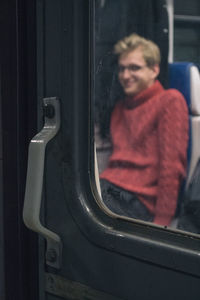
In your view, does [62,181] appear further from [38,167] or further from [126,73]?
[126,73]

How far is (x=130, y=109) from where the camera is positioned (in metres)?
2.38

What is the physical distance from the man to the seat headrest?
22 cm

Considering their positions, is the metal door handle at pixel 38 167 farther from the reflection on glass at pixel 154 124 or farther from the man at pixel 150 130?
the man at pixel 150 130

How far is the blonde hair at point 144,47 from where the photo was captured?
2.31 m

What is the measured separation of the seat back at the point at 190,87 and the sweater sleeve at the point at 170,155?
0.47ft

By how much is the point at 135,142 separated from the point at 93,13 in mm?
1299

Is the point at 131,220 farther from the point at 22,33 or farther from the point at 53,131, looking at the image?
the point at 22,33

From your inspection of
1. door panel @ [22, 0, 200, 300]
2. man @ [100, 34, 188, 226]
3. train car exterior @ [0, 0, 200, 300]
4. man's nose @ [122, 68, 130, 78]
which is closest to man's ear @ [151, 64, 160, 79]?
man @ [100, 34, 188, 226]

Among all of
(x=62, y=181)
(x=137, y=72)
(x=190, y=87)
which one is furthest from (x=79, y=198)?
(x=190, y=87)

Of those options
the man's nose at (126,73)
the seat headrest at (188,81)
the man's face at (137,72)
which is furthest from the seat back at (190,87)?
the man's nose at (126,73)

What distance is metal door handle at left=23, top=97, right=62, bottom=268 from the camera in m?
1.07

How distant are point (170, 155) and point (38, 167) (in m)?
1.49

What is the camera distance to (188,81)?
280 centimetres

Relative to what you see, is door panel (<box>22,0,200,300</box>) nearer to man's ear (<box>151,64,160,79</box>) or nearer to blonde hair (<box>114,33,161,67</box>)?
blonde hair (<box>114,33,161,67</box>)
